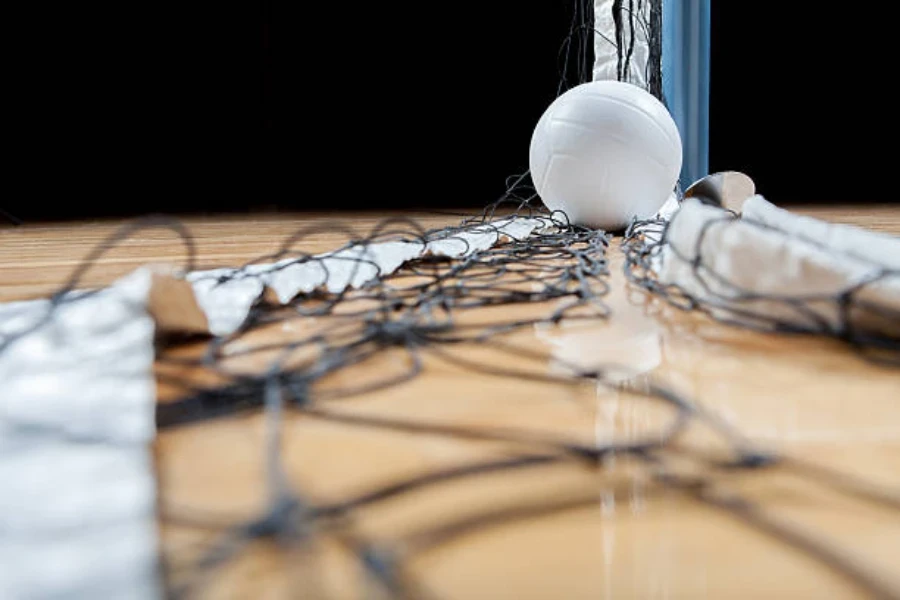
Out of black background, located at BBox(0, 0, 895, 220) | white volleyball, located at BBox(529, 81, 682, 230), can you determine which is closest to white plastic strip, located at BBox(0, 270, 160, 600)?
white volleyball, located at BBox(529, 81, 682, 230)

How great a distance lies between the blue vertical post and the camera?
2.19 metres

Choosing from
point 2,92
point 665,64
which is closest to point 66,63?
point 2,92

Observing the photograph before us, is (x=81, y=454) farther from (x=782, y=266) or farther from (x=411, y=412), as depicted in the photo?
(x=782, y=266)

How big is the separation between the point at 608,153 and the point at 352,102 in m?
2.93

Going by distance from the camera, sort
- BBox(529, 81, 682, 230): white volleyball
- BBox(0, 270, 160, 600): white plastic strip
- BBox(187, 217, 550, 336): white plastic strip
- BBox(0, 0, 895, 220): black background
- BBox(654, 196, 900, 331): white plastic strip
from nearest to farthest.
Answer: BBox(0, 270, 160, 600): white plastic strip → BBox(654, 196, 900, 331): white plastic strip → BBox(187, 217, 550, 336): white plastic strip → BBox(529, 81, 682, 230): white volleyball → BBox(0, 0, 895, 220): black background

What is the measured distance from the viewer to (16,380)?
1.88 ft

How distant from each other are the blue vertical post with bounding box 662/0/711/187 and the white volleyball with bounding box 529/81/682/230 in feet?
2.07

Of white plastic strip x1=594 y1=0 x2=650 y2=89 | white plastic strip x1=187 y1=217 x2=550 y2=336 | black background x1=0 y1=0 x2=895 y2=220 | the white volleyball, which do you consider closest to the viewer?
white plastic strip x1=187 y1=217 x2=550 y2=336

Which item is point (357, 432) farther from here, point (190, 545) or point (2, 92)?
point (2, 92)

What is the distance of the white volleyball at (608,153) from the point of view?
5.06ft

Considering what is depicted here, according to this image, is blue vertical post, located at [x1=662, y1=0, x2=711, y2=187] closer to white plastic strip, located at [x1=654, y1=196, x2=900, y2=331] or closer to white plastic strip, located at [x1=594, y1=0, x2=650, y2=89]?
white plastic strip, located at [x1=594, y1=0, x2=650, y2=89]

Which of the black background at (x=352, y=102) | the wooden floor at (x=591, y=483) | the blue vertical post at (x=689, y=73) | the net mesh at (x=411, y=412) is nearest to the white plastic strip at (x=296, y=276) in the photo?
the net mesh at (x=411, y=412)

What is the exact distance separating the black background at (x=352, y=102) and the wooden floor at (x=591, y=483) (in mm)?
3195

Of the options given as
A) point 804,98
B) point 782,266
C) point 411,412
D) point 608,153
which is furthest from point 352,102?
point 411,412
